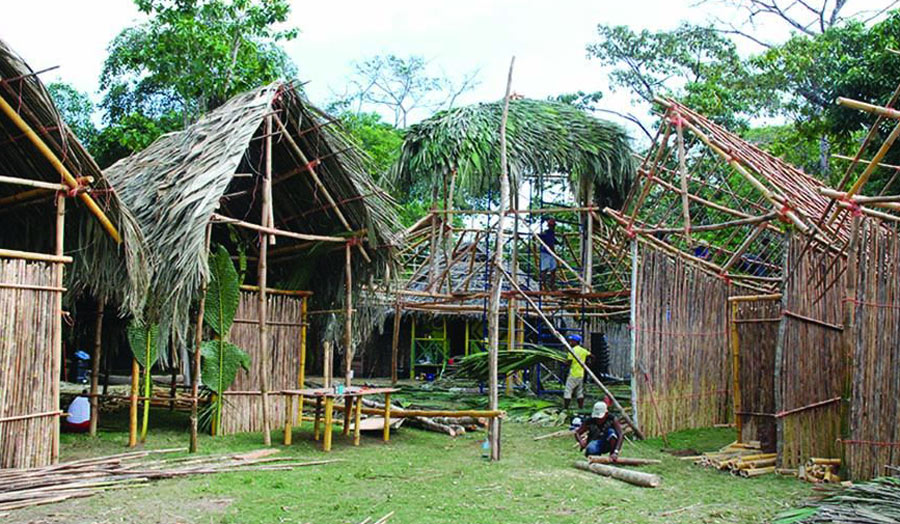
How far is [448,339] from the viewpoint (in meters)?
23.6

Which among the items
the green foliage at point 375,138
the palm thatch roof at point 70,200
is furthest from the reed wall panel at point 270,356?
the green foliage at point 375,138

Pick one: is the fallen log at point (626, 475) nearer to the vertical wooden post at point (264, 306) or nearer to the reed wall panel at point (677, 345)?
the reed wall panel at point (677, 345)

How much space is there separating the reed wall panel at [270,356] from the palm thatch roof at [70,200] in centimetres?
175

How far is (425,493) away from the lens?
7199 millimetres

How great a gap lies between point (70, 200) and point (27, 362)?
76.2 inches

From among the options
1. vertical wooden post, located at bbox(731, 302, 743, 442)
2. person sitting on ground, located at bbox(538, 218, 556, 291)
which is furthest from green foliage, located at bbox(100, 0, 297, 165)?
vertical wooden post, located at bbox(731, 302, 743, 442)

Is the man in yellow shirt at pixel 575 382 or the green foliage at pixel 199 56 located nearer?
the man in yellow shirt at pixel 575 382

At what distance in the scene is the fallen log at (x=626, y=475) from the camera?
7.69 meters

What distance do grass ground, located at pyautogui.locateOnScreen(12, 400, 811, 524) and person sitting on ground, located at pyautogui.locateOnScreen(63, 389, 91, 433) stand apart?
0.86 feet

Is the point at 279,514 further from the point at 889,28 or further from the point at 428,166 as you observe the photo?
the point at 889,28

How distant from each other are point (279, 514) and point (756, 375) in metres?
5.98

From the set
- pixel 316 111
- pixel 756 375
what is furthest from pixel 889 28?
pixel 316 111

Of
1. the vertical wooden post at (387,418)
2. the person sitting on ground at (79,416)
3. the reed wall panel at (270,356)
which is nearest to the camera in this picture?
the person sitting on ground at (79,416)

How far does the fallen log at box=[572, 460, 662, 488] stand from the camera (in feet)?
25.2
